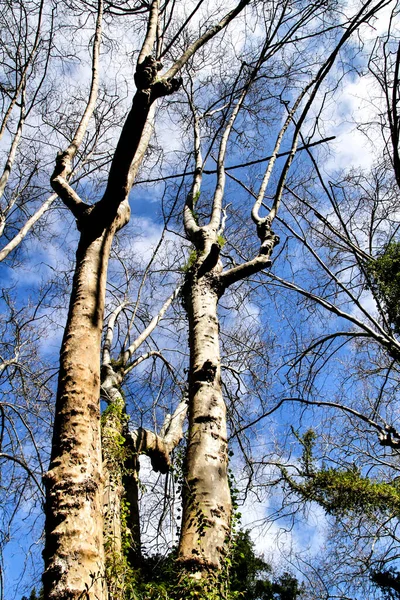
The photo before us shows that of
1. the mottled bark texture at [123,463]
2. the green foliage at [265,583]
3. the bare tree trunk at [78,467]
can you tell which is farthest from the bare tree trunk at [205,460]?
the green foliage at [265,583]

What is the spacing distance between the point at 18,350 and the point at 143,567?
12.0ft

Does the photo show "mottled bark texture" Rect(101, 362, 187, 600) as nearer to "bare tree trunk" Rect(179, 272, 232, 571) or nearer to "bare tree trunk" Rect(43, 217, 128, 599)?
"bare tree trunk" Rect(179, 272, 232, 571)

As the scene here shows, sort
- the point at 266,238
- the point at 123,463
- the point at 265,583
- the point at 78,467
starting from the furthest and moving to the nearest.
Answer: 1. the point at 265,583
2. the point at 123,463
3. the point at 266,238
4. the point at 78,467

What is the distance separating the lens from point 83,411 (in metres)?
2.00

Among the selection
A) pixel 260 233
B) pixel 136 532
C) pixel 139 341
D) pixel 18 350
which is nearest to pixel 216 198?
pixel 260 233

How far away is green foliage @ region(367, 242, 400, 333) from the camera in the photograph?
19.3ft

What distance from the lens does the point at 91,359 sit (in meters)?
2.20

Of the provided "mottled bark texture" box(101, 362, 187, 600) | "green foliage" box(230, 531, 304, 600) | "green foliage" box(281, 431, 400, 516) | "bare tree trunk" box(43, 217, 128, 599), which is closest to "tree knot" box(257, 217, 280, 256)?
"bare tree trunk" box(43, 217, 128, 599)

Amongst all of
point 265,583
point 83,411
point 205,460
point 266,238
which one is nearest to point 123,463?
point 205,460

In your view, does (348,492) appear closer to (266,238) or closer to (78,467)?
(266,238)

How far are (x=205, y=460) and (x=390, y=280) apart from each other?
4387 millimetres

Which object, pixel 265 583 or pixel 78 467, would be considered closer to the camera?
pixel 78 467

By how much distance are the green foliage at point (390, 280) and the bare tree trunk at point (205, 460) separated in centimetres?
343

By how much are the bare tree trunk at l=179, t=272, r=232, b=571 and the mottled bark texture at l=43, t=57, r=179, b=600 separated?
526 mm
